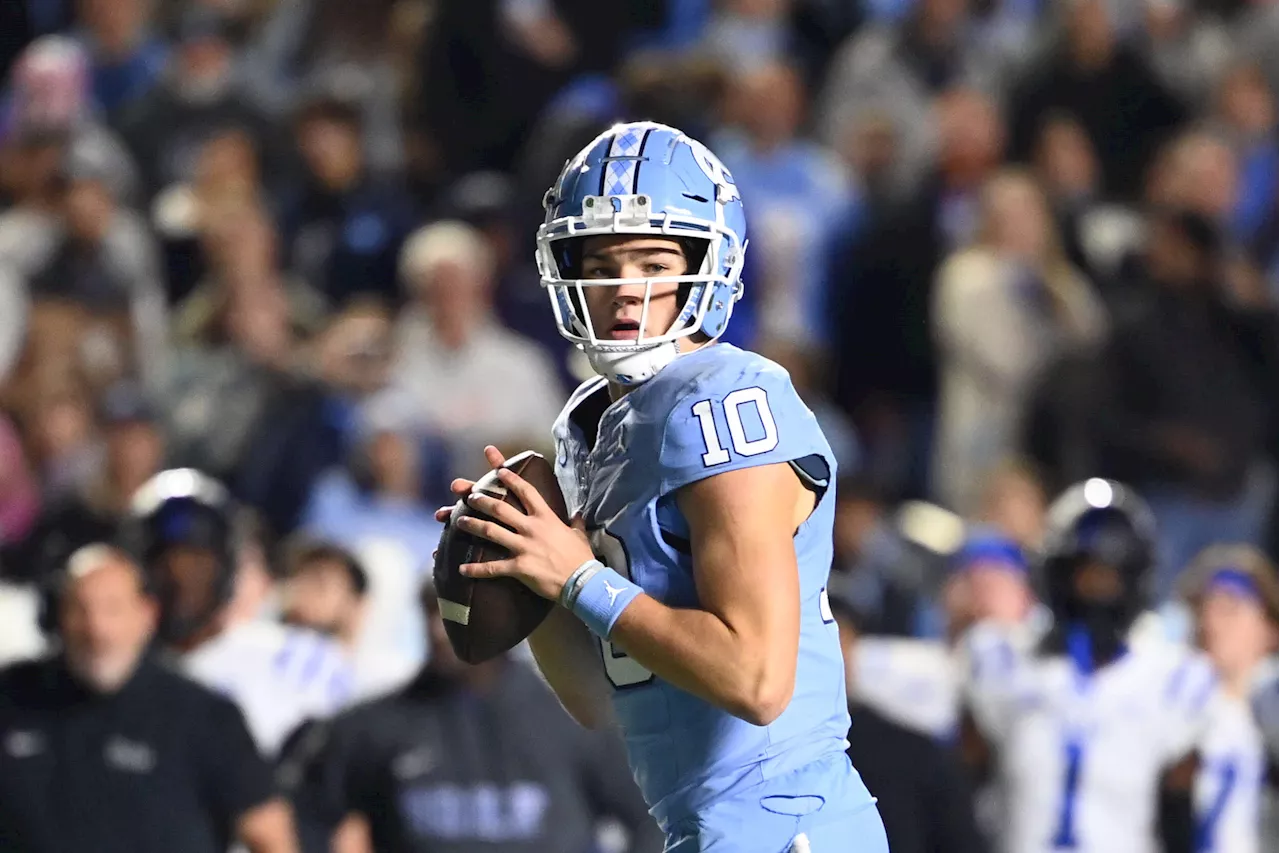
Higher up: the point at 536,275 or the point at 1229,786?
the point at 536,275

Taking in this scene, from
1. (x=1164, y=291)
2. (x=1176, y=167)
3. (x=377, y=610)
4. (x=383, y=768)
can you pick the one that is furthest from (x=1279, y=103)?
(x=383, y=768)

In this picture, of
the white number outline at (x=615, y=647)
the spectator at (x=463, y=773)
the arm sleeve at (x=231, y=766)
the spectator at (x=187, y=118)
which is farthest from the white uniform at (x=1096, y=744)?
the spectator at (x=187, y=118)

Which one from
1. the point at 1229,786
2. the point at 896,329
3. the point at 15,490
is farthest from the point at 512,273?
the point at 1229,786

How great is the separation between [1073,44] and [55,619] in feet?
17.2

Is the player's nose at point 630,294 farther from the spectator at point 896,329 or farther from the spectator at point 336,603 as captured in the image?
the spectator at point 896,329

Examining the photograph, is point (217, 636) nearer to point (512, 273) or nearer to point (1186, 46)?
point (512, 273)

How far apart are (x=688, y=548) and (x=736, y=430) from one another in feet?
0.62

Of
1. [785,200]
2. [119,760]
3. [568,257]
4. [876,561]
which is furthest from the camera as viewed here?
[785,200]

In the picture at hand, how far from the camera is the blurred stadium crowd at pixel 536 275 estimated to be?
7820 millimetres

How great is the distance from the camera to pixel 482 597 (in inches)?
113

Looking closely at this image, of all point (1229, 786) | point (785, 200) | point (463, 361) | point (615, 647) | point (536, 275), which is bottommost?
point (1229, 786)

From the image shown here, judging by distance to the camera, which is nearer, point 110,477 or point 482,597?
point 482,597

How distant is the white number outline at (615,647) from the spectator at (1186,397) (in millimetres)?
5286

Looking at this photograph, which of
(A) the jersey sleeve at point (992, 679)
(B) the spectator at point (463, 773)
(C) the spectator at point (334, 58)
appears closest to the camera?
(B) the spectator at point (463, 773)
